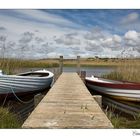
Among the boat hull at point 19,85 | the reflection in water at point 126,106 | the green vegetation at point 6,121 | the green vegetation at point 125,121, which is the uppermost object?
the boat hull at point 19,85

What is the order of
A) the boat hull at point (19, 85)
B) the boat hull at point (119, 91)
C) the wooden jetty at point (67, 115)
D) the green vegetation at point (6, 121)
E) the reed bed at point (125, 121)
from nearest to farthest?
the wooden jetty at point (67, 115) < the green vegetation at point (6, 121) < the reed bed at point (125, 121) < the boat hull at point (19, 85) < the boat hull at point (119, 91)

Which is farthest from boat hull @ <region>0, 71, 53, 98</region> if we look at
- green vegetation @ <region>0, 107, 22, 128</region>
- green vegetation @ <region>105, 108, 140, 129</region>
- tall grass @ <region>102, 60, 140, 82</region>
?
tall grass @ <region>102, 60, 140, 82</region>

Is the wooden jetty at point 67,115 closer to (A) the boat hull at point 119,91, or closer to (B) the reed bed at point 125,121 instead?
(B) the reed bed at point 125,121

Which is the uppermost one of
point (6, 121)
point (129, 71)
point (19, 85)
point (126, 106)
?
point (129, 71)

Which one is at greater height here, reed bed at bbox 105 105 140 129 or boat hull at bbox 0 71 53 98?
A: boat hull at bbox 0 71 53 98

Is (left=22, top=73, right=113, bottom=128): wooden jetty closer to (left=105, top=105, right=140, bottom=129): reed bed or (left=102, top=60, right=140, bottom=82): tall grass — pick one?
(left=105, top=105, right=140, bottom=129): reed bed

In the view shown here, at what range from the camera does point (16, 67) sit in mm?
10391

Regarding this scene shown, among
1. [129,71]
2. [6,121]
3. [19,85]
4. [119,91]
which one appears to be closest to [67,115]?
[6,121]

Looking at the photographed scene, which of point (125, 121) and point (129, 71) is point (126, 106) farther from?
point (129, 71)

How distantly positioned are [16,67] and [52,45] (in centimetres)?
258

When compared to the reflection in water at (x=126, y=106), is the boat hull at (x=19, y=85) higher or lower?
higher

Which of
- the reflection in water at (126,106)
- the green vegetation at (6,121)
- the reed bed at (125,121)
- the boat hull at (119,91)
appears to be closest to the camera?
the green vegetation at (6,121)

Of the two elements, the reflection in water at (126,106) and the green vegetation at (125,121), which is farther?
the reflection in water at (126,106)

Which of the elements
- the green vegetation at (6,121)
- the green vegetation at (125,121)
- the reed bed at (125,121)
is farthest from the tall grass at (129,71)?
the green vegetation at (6,121)
